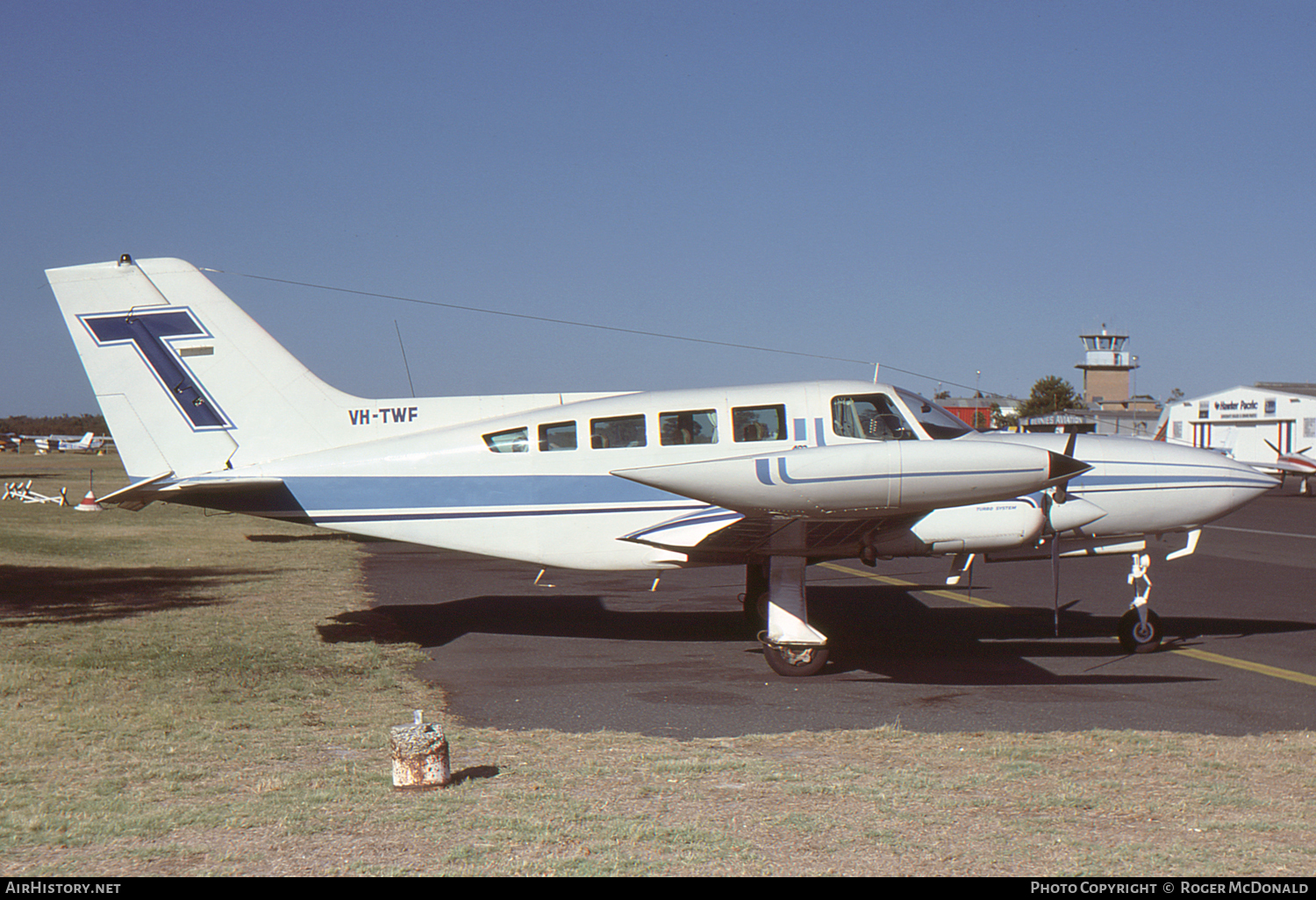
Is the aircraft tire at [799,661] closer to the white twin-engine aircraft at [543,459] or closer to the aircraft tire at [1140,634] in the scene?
the white twin-engine aircraft at [543,459]

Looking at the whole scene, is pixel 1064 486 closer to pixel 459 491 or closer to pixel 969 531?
pixel 969 531

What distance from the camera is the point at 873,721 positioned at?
25.7ft

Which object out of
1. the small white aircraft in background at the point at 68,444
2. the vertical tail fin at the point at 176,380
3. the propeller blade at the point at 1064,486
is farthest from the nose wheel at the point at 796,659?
the small white aircraft in background at the point at 68,444

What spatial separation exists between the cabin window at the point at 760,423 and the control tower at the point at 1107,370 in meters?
125

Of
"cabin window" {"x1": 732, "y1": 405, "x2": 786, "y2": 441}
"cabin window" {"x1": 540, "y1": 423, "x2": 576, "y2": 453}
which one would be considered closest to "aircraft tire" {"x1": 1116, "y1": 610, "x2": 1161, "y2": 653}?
"cabin window" {"x1": 732, "y1": 405, "x2": 786, "y2": 441}

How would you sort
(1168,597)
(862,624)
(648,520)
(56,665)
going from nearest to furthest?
(56,665)
(648,520)
(862,624)
(1168,597)

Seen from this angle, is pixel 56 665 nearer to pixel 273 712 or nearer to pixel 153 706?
pixel 153 706

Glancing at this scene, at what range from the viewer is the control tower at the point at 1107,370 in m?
125

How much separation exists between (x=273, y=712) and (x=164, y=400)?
4.58 m

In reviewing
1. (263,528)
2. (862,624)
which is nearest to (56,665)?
(862,624)

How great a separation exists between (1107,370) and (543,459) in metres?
129

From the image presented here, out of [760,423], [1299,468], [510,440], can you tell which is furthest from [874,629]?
[1299,468]

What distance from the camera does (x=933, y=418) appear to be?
10.2 metres

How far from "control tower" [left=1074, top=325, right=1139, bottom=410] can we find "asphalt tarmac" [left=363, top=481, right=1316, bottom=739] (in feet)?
382
